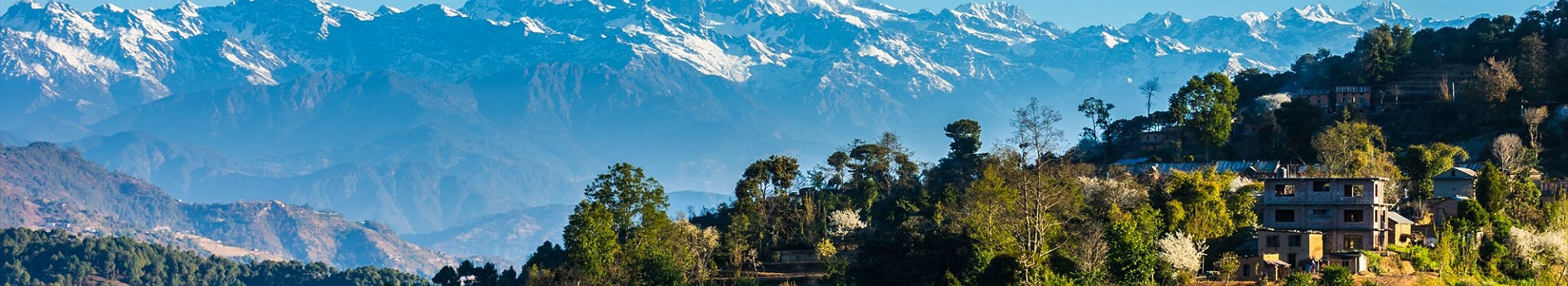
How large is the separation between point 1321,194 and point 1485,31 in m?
73.7

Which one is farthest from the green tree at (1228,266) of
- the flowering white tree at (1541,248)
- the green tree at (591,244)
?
the green tree at (591,244)

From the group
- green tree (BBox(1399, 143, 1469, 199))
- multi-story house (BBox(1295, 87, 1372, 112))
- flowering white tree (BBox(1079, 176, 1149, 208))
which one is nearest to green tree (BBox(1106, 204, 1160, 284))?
flowering white tree (BBox(1079, 176, 1149, 208))

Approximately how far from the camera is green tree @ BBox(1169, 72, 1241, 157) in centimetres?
12500

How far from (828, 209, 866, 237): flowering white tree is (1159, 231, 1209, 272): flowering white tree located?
3711 centimetres

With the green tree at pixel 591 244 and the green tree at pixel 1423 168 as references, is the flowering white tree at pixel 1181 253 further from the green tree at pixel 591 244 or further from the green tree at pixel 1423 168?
the green tree at pixel 591 244

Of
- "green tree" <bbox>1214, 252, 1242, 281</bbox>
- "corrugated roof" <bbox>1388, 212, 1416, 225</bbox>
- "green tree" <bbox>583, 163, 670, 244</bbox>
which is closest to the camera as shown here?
"green tree" <bbox>1214, 252, 1242, 281</bbox>

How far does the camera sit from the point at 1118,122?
6393 inches

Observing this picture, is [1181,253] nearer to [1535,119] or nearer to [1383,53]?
[1535,119]

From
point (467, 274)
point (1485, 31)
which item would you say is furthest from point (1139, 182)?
point (467, 274)

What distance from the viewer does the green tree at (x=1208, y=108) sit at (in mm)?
125000

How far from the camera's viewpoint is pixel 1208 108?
417 ft

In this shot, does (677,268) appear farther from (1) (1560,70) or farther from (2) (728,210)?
(1) (1560,70)

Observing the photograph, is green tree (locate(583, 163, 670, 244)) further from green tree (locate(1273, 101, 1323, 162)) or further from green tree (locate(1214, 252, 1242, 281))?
green tree (locate(1273, 101, 1323, 162))

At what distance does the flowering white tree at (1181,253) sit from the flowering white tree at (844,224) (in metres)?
37.1
